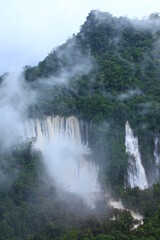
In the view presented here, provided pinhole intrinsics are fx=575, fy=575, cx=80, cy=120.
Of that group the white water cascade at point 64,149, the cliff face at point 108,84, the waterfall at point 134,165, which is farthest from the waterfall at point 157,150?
the white water cascade at point 64,149

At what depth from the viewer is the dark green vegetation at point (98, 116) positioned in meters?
22.2

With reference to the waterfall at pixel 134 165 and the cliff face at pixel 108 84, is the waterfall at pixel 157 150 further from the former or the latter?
the waterfall at pixel 134 165

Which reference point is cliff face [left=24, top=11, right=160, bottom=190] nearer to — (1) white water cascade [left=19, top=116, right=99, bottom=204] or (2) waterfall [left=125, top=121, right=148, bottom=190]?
(2) waterfall [left=125, top=121, right=148, bottom=190]

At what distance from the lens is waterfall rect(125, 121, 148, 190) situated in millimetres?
27469

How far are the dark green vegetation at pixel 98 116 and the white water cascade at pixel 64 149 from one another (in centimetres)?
52

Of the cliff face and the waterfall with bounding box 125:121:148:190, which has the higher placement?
the cliff face

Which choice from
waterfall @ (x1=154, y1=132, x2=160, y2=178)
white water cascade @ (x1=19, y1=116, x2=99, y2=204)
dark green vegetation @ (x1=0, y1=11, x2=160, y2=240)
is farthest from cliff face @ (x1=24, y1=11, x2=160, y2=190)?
white water cascade @ (x1=19, y1=116, x2=99, y2=204)

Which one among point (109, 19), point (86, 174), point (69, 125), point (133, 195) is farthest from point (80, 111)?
point (109, 19)

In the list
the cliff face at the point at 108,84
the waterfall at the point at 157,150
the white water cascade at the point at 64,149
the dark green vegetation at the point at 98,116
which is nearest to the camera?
the dark green vegetation at the point at 98,116

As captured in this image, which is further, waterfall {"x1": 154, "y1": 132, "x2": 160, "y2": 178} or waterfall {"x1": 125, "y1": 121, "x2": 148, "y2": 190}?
waterfall {"x1": 154, "y1": 132, "x2": 160, "y2": 178}

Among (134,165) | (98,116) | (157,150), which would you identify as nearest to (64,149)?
(98,116)

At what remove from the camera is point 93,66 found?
105ft

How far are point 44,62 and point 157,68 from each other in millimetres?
6408

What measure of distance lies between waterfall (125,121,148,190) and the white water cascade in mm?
1663
